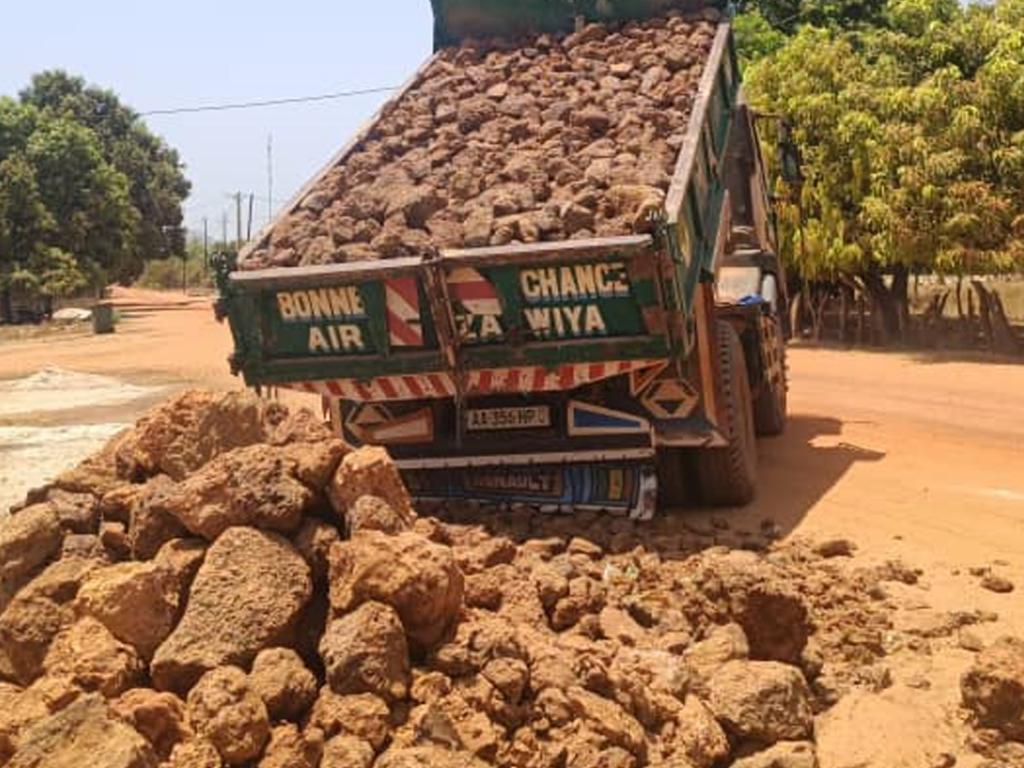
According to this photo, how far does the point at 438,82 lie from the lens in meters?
7.30

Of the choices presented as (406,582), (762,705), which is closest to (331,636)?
(406,582)

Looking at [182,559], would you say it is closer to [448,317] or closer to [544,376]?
[448,317]

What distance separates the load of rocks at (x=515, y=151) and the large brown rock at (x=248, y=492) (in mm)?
1696

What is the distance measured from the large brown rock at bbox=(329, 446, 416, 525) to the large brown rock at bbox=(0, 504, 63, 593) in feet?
3.21

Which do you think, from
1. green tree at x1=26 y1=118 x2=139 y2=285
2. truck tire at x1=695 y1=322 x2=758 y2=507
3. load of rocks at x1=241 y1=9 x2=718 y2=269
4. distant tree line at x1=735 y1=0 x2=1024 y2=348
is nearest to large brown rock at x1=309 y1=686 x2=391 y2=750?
load of rocks at x1=241 y1=9 x2=718 y2=269

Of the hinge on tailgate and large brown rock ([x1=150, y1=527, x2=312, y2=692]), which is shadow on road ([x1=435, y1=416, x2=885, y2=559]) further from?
large brown rock ([x1=150, y1=527, x2=312, y2=692])

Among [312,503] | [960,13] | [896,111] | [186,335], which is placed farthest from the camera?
[186,335]

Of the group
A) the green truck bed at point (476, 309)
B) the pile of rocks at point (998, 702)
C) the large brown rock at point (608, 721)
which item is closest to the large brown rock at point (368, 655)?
the large brown rock at point (608, 721)

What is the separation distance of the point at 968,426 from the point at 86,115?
3739 centimetres

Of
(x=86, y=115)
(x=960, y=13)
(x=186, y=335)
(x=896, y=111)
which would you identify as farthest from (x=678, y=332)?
(x=86, y=115)

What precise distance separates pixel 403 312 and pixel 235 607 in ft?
7.45

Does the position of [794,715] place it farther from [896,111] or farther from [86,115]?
[86,115]

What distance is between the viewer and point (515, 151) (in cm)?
622

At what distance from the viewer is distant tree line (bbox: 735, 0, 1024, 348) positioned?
13.8 metres
